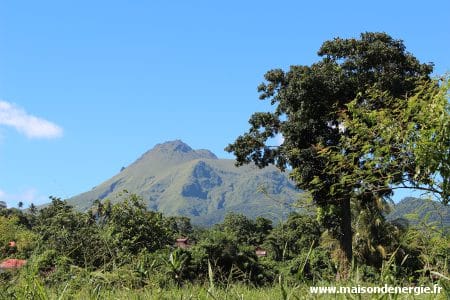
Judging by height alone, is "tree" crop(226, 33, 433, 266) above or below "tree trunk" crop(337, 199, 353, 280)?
above

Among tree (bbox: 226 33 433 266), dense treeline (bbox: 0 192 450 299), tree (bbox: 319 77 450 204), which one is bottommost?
dense treeline (bbox: 0 192 450 299)

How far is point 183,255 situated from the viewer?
50.0ft

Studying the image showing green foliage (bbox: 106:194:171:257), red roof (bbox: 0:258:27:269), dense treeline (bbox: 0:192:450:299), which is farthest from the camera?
green foliage (bbox: 106:194:171:257)

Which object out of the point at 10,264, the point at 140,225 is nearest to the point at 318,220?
the point at 140,225

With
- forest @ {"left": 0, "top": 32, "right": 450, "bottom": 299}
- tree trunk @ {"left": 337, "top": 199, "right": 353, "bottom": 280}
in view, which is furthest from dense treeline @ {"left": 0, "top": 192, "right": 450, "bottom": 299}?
tree trunk @ {"left": 337, "top": 199, "right": 353, "bottom": 280}

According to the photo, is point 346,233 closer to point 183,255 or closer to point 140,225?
point 183,255

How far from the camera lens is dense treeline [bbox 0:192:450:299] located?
3.88 m

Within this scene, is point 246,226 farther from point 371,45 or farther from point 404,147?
point 404,147

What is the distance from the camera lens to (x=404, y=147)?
554 centimetres

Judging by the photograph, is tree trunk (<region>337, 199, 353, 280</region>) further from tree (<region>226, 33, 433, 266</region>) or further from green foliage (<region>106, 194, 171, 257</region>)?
green foliage (<region>106, 194, 171, 257</region>)

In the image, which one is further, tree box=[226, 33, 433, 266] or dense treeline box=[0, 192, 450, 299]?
tree box=[226, 33, 433, 266]

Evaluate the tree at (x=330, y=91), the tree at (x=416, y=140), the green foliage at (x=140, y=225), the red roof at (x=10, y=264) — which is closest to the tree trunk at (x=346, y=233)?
the tree at (x=330, y=91)

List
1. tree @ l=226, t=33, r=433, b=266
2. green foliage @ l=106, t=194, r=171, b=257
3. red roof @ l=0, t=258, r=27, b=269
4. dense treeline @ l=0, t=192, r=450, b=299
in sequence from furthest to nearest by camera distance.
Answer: green foliage @ l=106, t=194, r=171, b=257 → tree @ l=226, t=33, r=433, b=266 → red roof @ l=0, t=258, r=27, b=269 → dense treeline @ l=0, t=192, r=450, b=299

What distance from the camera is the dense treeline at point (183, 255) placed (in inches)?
153
